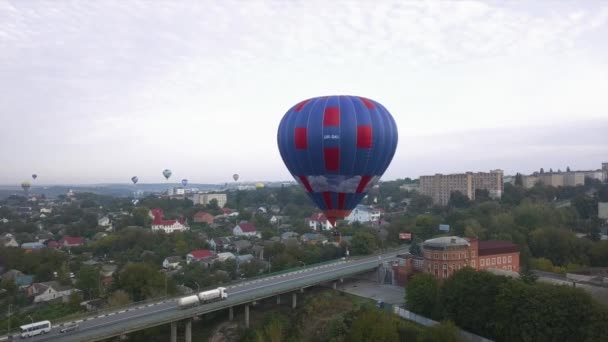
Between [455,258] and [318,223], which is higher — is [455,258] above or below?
above

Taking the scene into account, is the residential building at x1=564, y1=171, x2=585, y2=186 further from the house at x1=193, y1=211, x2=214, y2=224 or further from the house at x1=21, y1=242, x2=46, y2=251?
the house at x1=21, y1=242, x2=46, y2=251

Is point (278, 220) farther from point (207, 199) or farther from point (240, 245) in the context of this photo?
point (207, 199)

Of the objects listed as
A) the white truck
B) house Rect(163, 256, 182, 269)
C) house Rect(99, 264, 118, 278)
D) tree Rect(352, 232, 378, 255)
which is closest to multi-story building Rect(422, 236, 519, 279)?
tree Rect(352, 232, 378, 255)

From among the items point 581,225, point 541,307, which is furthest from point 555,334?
point 581,225

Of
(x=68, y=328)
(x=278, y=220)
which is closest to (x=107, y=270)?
(x=68, y=328)

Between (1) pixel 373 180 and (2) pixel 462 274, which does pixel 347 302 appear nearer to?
(2) pixel 462 274

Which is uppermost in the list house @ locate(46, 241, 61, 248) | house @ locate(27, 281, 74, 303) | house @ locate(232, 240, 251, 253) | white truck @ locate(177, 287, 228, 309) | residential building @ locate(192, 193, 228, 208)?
residential building @ locate(192, 193, 228, 208)
